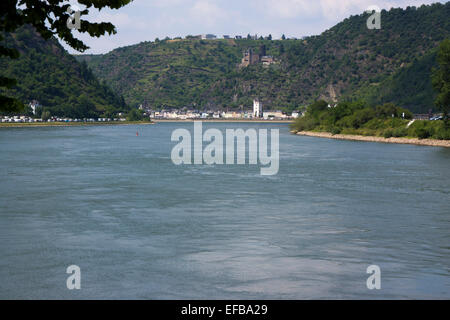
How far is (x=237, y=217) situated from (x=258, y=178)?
1974 centimetres

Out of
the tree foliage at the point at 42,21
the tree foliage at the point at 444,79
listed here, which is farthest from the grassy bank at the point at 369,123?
the tree foliage at the point at 42,21

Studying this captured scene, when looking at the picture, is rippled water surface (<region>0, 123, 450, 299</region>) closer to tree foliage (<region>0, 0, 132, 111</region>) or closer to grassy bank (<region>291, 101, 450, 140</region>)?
tree foliage (<region>0, 0, 132, 111</region>)

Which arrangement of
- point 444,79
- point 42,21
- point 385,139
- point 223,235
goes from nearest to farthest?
point 42,21 → point 223,235 → point 444,79 → point 385,139

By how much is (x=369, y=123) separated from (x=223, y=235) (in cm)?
10613

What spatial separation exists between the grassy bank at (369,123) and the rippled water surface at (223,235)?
5641 cm

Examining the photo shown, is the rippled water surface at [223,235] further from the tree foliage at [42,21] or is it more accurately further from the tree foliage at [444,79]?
the tree foliage at [444,79]

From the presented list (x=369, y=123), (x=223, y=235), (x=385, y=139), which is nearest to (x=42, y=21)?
(x=223, y=235)

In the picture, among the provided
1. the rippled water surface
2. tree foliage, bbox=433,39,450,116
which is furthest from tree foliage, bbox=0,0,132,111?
tree foliage, bbox=433,39,450,116

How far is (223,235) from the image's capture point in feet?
86.5

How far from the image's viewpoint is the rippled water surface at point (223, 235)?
1859 cm

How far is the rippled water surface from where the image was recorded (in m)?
18.6

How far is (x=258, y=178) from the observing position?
167ft

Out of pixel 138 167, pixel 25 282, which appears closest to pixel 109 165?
A: pixel 138 167

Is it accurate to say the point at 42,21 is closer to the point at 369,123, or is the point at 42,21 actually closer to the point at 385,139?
the point at 385,139
